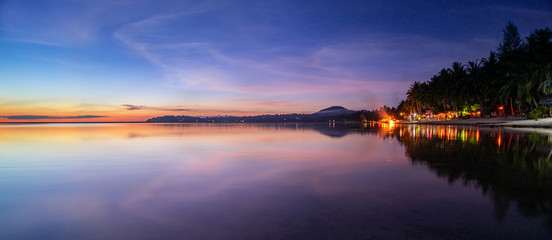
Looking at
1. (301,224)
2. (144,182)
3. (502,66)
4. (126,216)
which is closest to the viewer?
(301,224)

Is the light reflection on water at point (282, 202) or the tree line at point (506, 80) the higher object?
the tree line at point (506, 80)

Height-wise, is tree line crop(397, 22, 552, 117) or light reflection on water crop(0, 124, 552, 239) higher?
tree line crop(397, 22, 552, 117)

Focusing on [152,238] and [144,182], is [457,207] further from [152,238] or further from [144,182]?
[144,182]

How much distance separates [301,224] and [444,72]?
87457mm

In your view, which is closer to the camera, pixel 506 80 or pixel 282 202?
pixel 282 202

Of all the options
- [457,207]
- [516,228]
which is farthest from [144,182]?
[516,228]

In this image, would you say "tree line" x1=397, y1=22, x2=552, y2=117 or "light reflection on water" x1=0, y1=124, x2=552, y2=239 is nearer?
"light reflection on water" x1=0, y1=124, x2=552, y2=239

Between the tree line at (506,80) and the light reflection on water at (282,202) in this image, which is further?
the tree line at (506,80)

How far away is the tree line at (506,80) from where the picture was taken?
1722 inches

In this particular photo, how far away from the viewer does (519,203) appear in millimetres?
4945

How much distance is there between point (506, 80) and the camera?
5556 cm

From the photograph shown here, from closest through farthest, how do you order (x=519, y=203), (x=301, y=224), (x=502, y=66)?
(x=301, y=224), (x=519, y=203), (x=502, y=66)

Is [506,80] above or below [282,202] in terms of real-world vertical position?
above

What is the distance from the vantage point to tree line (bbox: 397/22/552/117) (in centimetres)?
4375
